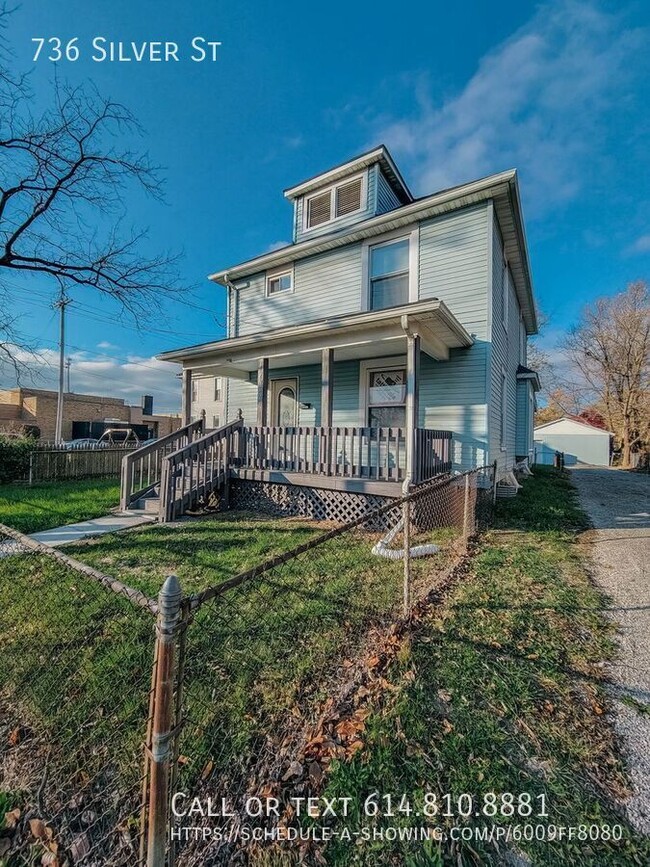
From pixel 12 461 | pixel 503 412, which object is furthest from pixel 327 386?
pixel 12 461

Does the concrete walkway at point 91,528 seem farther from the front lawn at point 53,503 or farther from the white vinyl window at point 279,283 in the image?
the white vinyl window at point 279,283

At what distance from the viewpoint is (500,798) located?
1699 mm

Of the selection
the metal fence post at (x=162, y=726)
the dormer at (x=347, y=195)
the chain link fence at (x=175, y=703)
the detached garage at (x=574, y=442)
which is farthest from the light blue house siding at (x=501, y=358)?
the detached garage at (x=574, y=442)

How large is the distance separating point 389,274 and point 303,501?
5.52 meters

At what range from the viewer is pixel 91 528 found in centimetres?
639

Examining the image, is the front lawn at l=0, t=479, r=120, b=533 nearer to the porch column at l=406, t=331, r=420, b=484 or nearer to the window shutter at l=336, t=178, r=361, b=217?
the porch column at l=406, t=331, r=420, b=484

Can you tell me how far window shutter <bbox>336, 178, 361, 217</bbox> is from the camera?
988 centimetres

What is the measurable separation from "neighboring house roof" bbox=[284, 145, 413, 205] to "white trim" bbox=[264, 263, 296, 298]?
7.92 feet

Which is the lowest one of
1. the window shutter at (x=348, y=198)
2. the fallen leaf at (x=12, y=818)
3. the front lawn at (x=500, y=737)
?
the fallen leaf at (x=12, y=818)

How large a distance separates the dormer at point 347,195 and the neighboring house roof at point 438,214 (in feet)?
3.57

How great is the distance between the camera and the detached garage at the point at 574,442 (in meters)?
30.8

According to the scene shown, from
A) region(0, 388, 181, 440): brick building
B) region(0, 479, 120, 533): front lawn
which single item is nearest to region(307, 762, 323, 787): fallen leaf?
region(0, 479, 120, 533): front lawn

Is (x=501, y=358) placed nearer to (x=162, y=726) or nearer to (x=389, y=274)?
(x=389, y=274)

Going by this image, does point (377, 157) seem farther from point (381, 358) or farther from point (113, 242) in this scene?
point (113, 242)
